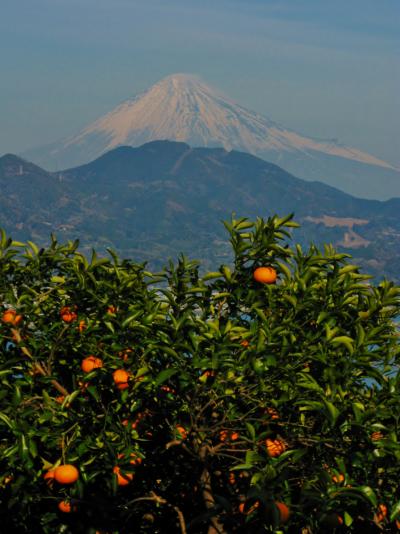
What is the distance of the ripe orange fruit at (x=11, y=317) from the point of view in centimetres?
645

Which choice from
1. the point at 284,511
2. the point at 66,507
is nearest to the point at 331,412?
the point at 284,511

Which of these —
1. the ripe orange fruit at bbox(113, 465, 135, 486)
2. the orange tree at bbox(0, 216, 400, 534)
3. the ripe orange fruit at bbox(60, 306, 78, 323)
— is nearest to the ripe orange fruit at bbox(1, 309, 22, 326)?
the orange tree at bbox(0, 216, 400, 534)

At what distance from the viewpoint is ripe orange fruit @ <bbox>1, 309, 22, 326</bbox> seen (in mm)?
6452

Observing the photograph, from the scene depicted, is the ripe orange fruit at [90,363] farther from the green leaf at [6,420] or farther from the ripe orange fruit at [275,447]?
the ripe orange fruit at [275,447]

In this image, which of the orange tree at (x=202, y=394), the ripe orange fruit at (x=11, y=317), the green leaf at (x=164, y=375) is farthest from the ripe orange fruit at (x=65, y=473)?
the ripe orange fruit at (x=11, y=317)

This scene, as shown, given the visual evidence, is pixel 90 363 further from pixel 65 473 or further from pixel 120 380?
pixel 65 473

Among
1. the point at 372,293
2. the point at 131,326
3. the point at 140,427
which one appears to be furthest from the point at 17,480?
the point at 372,293

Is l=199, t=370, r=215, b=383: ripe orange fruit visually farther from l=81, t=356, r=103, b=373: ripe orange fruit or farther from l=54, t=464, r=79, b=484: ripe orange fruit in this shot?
l=54, t=464, r=79, b=484: ripe orange fruit

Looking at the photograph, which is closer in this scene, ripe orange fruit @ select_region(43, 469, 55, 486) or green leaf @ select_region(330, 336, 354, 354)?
green leaf @ select_region(330, 336, 354, 354)

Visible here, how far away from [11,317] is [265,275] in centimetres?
236

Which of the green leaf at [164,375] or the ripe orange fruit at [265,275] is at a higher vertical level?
the ripe orange fruit at [265,275]

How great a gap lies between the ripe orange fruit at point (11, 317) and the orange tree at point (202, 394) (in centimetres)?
2

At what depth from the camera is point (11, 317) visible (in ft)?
21.4

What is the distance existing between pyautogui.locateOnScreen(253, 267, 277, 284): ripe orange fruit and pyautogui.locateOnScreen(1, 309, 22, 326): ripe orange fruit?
2.25m
